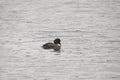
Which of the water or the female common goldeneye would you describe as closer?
the water

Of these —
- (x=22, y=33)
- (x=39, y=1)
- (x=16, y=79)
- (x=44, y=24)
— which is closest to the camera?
(x=16, y=79)

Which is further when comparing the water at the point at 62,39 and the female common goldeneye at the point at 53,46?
the female common goldeneye at the point at 53,46

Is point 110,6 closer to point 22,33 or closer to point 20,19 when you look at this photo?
point 20,19

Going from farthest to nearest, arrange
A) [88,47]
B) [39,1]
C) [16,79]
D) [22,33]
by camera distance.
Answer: [39,1] < [22,33] < [88,47] < [16,79]

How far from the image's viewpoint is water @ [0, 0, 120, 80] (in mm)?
25578

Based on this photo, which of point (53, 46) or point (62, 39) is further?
point (62, 39)

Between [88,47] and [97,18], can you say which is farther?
[97,18]

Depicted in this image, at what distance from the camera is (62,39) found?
31250 mm

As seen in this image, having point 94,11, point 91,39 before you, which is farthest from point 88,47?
point 94,11

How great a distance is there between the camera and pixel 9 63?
26.7 meters

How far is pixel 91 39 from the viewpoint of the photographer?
30.8 meters

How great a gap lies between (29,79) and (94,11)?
49.5 feet

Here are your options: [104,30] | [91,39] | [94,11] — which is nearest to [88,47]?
[91,39]

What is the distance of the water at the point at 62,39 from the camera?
25.6 metres
